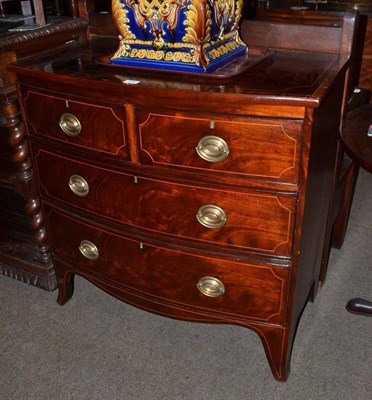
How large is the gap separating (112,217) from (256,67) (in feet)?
2.32

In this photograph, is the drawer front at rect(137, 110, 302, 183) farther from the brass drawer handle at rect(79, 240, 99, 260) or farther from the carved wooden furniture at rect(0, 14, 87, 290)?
the carved wooden furniture at rect(0, 14, 87, 290)

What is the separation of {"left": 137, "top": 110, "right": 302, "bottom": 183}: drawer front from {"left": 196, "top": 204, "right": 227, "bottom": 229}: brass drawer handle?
13 centimetres

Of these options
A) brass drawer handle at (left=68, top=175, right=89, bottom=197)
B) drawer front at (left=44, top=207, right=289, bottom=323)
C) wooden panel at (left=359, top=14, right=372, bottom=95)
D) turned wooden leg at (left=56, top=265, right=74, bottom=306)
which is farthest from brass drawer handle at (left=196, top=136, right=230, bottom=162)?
wooden panel at (left=359, top=14, right=372, bottom=95)

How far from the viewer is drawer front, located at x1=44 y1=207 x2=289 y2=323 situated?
5.20ft

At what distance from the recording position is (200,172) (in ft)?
4.78

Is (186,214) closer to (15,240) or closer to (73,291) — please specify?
(73,291)

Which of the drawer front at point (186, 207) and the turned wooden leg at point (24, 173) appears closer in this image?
the drawer front at point (186, 207)

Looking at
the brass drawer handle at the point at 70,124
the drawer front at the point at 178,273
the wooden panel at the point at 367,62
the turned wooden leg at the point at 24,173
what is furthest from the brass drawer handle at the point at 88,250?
the wooden panel at the point at 367,62

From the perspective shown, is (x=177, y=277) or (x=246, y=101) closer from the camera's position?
(x=246, y=101)

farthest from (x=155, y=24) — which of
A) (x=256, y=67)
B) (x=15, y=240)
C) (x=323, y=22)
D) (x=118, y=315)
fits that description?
(x=15, y=240)

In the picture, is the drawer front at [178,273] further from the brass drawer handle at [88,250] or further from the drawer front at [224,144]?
the drawer front at [224,144]

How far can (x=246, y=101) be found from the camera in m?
1.30

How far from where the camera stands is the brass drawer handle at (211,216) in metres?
1.50

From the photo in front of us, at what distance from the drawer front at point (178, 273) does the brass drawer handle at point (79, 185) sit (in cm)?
14
